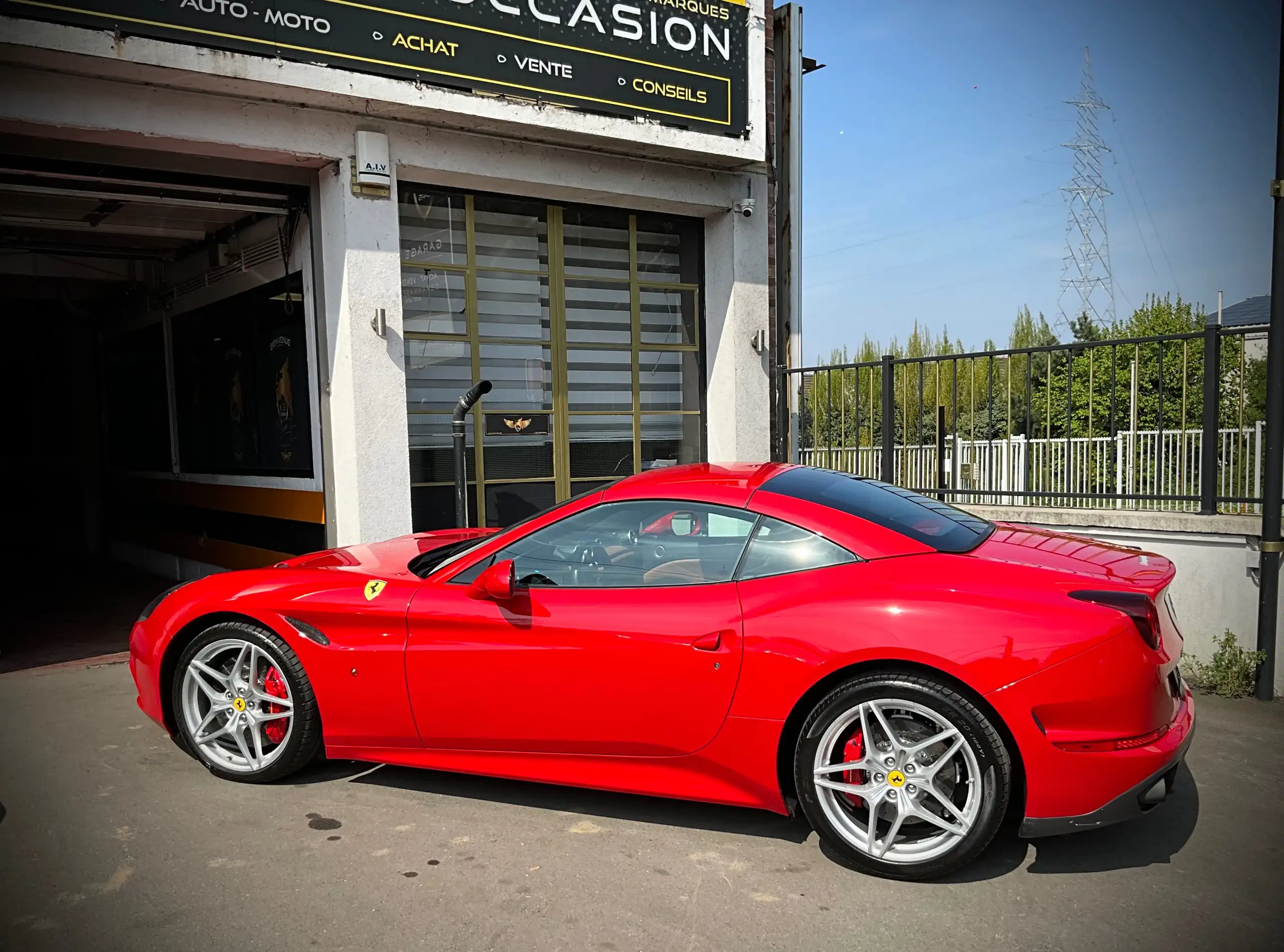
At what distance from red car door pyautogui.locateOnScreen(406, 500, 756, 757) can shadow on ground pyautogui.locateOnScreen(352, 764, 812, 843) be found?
1.24 ft

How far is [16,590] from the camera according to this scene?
400 inches

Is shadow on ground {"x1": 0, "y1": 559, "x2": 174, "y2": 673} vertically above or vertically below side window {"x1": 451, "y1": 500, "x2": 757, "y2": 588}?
below

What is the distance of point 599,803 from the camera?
403cm

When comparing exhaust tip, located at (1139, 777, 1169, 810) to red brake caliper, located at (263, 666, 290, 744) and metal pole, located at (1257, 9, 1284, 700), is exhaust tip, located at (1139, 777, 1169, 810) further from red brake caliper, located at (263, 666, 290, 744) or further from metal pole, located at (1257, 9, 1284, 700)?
red brake caliper, located at (263, 666, 290, 744)

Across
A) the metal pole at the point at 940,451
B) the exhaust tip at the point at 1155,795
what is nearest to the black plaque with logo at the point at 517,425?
the metal pole at the point at 940,451

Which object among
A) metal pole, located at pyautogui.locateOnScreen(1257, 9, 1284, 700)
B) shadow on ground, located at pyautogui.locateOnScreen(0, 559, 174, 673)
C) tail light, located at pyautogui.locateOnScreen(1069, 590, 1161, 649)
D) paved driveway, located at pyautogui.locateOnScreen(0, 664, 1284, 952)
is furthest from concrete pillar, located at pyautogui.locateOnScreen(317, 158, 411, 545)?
metal pole, located at pyautogui.locateOnScreen(1257, 9, 1284, 700)

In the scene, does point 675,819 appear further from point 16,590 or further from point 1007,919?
point 16,590

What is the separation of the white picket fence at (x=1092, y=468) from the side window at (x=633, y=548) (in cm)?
279

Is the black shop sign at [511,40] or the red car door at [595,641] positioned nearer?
the red car door at [595,641]

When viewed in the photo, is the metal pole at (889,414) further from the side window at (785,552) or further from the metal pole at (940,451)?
the side window at (785,552)

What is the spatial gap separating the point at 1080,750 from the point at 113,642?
6.97 m

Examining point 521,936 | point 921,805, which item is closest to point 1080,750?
point 921,805

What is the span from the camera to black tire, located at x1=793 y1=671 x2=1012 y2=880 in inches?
126

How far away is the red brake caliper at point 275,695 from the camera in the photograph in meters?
4.21
